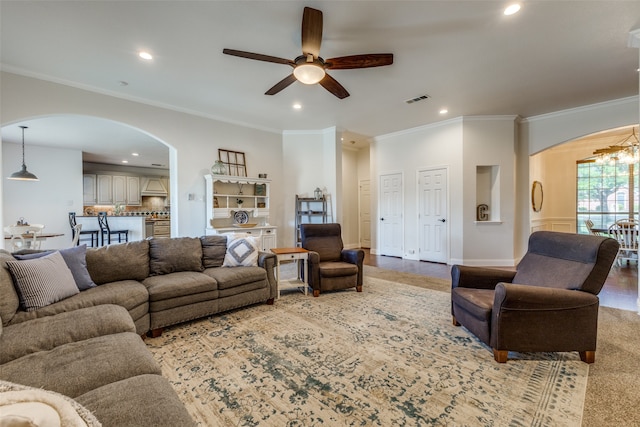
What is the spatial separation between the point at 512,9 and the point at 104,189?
1054 centimetres

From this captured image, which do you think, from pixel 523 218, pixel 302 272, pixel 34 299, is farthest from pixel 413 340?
pixel 523 218

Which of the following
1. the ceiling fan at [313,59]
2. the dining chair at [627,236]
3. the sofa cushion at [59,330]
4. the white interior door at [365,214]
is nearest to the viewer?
the sofa cushion at [59,330]

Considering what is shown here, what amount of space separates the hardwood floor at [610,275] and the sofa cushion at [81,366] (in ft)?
14.5

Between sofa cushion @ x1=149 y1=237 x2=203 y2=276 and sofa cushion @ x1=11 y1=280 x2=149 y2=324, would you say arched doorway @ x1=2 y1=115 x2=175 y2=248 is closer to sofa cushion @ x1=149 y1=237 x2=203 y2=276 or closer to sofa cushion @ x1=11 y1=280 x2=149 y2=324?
sofa cushion @ x1=149 y1=237 x2=203 y2=276

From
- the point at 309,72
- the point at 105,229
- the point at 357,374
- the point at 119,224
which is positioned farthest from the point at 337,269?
the point at 105,229

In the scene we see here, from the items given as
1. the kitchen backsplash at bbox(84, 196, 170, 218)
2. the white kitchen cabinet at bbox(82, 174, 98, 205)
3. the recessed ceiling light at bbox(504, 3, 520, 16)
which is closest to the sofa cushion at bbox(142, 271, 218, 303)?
the recessed ceiling light at bbox(504, 3, 520, 16)

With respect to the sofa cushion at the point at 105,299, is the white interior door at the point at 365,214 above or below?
above

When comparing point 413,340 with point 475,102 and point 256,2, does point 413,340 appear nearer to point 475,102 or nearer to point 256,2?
point 256,2

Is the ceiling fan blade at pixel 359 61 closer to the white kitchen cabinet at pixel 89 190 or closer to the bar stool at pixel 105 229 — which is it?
the bar stool at pixel 105 229

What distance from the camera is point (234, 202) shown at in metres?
5.54

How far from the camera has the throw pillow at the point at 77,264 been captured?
7.75 ft

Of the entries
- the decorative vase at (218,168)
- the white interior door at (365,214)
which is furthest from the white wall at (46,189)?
the white interior door at (365,214)

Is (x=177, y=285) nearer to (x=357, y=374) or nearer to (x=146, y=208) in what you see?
(x=357, y=374)

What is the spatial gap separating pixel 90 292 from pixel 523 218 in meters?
7.03
